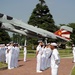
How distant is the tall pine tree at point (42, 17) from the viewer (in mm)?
84075

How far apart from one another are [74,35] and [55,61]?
272ft

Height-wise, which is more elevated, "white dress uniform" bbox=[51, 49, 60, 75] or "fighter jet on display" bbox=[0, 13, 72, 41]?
"fighter jet on display" bbox=[0, 13, 72, 41]

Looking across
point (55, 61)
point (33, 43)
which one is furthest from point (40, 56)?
point (33, 43)

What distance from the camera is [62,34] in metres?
54.9

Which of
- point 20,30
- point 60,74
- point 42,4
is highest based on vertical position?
point 42,4

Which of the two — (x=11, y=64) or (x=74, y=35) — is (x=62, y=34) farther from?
(x=74, y=35)

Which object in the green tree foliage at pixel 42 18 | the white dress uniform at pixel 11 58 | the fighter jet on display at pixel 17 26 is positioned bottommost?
the white dress uniform at pixel 11 58

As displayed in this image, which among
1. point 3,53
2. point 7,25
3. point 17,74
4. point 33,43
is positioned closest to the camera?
point 17,74

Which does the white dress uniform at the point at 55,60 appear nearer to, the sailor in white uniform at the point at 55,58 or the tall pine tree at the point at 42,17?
the sailor in white uniform at the point at 55,58

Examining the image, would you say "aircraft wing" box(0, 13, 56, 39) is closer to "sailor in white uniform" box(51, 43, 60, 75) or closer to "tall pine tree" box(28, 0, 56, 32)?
"sailor in white uniform" box(51, 43, 60, 75)

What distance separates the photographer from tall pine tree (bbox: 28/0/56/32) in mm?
84075

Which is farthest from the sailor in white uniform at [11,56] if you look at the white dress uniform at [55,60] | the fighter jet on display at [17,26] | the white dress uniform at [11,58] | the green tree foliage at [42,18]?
the green tree foliage at [42,18]

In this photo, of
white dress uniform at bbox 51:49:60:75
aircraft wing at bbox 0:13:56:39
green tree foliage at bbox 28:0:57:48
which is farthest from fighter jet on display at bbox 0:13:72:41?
green tree foliage at bbox 28:0:57:48

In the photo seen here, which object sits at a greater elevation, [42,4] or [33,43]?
[42,4]
